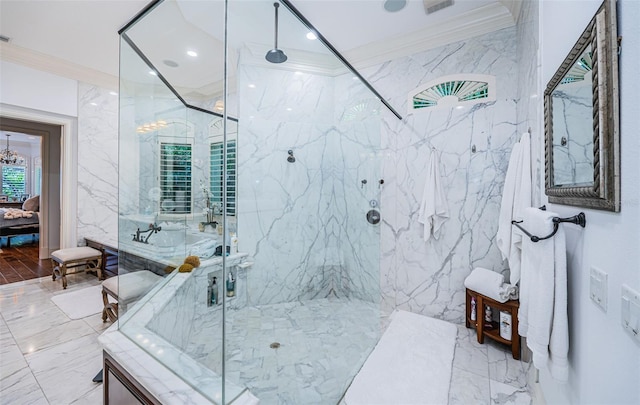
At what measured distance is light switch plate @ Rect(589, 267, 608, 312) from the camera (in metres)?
0.78

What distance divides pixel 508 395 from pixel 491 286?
0.69 m

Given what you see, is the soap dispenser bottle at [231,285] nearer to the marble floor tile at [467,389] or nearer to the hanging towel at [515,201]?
the marble floor tile at [467,389]

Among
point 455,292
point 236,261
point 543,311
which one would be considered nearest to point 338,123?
point 236,261

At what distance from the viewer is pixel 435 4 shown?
6.95 feet

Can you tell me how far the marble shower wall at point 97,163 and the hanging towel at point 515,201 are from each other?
4816mm

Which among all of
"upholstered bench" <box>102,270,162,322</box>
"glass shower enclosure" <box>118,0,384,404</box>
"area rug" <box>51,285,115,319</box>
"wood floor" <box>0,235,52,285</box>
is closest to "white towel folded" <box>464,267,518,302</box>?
"glass shower enclosure" <box>118,0,384,404</box>

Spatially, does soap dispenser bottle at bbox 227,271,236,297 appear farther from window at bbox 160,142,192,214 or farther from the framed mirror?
the framed mirror

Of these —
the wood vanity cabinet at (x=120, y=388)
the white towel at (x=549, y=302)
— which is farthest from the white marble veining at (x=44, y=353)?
the white towel at (x=549, y=302)

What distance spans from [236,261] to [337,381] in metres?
1.10

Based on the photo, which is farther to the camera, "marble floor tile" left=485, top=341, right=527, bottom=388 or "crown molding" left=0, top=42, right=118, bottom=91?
"crown molding" left=0, top=42, right=118, bottom=91

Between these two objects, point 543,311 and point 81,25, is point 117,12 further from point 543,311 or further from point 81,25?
point 543,311

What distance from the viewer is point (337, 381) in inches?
65.3

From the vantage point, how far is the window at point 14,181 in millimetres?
4434

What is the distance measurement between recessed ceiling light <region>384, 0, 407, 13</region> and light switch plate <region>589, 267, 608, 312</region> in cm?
229
